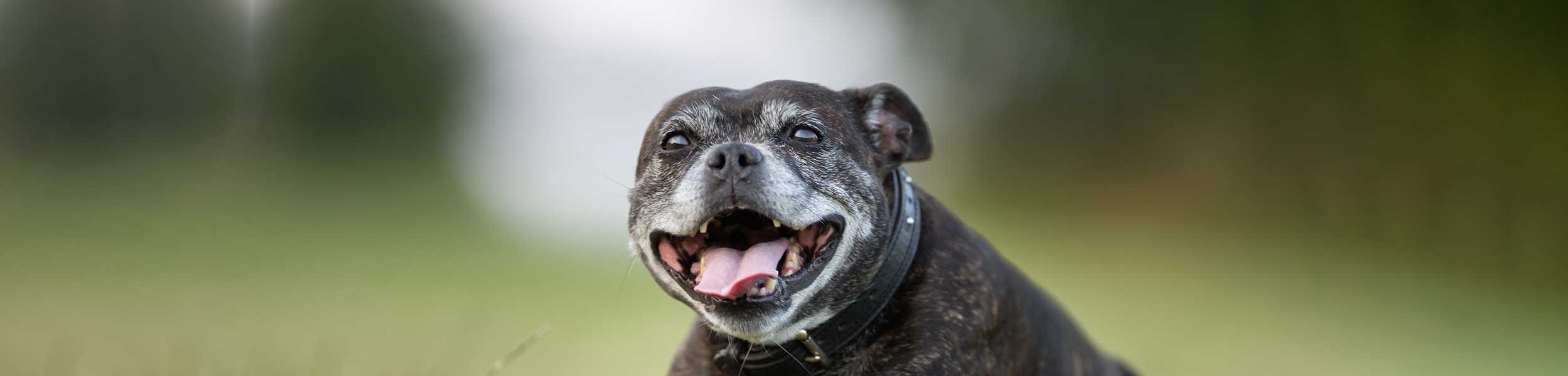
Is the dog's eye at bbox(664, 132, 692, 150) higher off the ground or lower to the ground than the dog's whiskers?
higher

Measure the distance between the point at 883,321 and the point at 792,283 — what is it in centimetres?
49

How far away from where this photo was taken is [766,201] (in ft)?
10.7

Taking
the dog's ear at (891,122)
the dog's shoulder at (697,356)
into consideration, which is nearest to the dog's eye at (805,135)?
the dog's ear at (891,122)

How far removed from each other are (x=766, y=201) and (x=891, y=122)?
0.83 m

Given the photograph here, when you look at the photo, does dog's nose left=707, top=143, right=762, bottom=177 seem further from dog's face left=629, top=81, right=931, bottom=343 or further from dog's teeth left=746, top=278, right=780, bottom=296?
dog's teeth left=746, top=278, right=780, bottom=296

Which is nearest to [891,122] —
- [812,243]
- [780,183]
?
[812,243]

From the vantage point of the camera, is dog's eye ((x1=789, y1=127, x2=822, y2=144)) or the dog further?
dog's eye ((x1=789, y1=127, x2=822, y2=144))

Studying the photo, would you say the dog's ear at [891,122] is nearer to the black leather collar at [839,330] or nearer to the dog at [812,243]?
the dog at [812,243]

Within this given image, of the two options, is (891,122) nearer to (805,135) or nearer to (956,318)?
(805,135)

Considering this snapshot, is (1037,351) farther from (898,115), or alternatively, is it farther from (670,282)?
(670,282)

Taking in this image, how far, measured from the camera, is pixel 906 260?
3.65 meters

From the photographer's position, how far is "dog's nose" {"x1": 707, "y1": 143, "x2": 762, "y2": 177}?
326cm

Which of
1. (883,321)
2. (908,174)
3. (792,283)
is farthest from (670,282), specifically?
(908,174)

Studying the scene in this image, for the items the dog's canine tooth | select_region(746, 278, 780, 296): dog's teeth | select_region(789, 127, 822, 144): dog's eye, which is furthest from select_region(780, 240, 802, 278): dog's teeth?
select_region(789, 127, 822, 144): dog's eye
